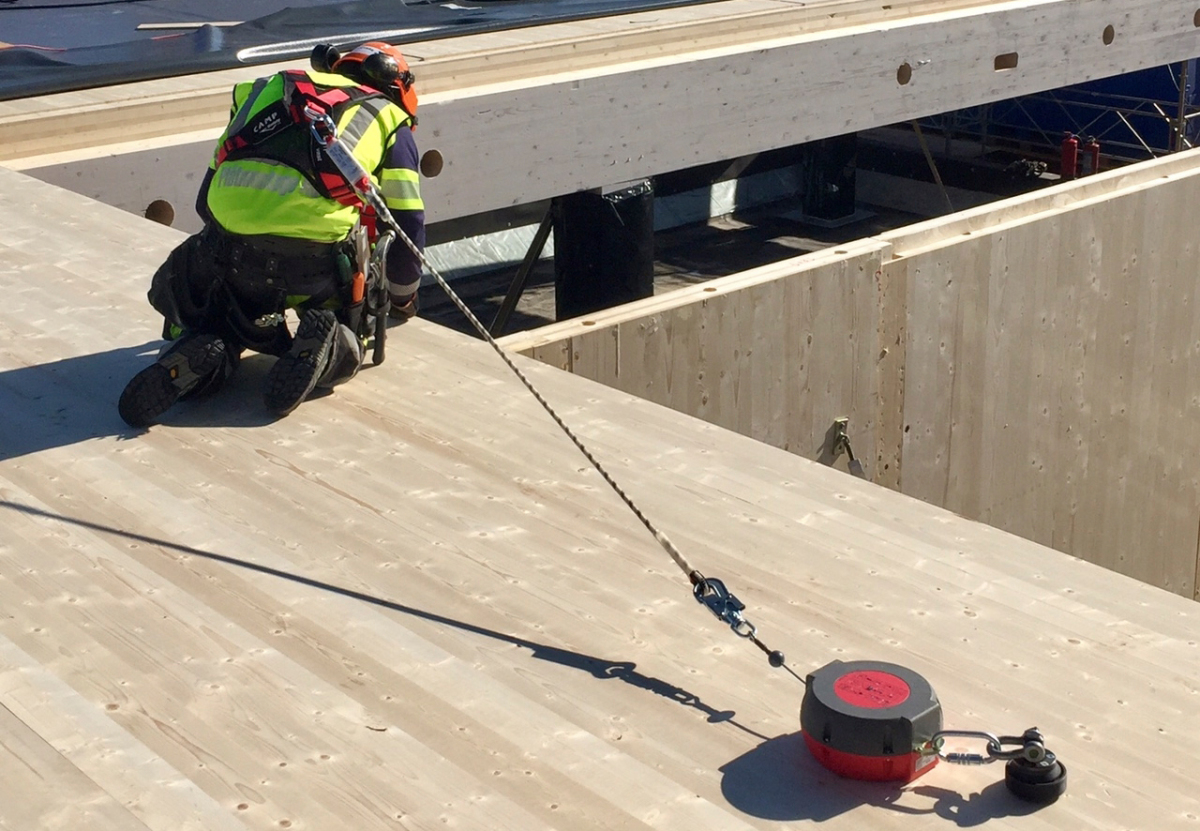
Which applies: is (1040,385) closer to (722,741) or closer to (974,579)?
(974,579)

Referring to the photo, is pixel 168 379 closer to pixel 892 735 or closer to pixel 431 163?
pixel 892 735

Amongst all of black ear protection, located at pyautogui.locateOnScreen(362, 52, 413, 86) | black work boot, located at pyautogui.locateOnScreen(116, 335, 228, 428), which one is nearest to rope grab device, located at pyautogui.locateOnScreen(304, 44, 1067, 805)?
black work boot, located at pyautogui.locateOnScreen(116, 335, 228, 428)

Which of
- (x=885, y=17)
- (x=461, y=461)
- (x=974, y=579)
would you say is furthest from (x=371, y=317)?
(x=885, y=17)

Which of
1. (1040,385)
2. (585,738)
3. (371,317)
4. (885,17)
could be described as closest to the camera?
(585,738)

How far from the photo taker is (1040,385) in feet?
26.5

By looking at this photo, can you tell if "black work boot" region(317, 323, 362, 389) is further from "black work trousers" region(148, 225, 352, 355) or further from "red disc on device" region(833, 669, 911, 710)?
"red disc on device" region(833, 669, 911, 710)

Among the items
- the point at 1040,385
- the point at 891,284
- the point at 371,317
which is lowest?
the point at 1040,385

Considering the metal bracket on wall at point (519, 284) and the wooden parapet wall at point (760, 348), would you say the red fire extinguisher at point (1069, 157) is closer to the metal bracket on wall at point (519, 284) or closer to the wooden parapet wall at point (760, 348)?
the metal bracket on wall at point (519, 284)

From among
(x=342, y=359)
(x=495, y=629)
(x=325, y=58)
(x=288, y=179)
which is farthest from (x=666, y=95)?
(x=495, y=629)

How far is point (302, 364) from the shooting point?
15.2 feet

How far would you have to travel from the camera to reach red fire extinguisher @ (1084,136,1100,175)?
16.3 meters

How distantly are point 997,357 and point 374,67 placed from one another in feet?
14.2

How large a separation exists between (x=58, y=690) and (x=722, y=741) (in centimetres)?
147

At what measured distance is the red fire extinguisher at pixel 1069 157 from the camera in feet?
53.5
